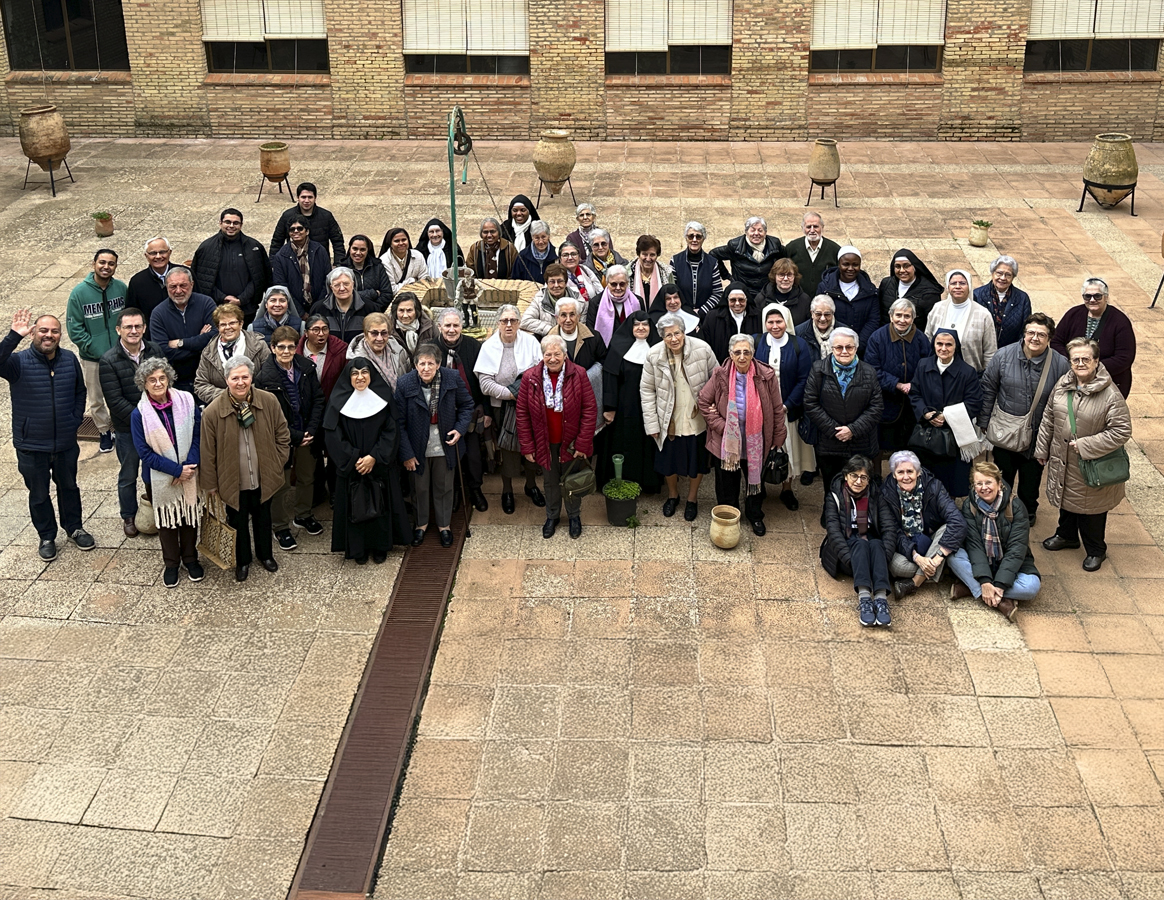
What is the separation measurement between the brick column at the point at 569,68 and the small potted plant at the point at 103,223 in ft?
23.2

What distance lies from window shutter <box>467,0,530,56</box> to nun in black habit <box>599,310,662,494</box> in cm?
1208

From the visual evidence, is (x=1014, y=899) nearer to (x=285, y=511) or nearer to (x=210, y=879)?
(x=210, y=879)

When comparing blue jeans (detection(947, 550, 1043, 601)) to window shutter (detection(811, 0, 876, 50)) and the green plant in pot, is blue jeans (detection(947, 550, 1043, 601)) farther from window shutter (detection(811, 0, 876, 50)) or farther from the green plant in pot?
window shutter (detection(811, 0, 876, 50))

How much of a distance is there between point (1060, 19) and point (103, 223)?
1416 cm

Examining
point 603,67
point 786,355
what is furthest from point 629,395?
point 603,67

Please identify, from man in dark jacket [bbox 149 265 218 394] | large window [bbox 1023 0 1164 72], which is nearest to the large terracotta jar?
man in dark jacket [bbox 149 265 218 394]

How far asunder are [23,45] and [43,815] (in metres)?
17.3

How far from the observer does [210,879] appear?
21.2ft

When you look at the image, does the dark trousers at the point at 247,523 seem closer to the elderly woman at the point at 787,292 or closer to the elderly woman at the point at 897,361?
the elderly woman at the point at 787,292

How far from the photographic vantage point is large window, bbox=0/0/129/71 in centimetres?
2056

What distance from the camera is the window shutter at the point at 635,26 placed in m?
20.1

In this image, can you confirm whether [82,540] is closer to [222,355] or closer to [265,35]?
[222,355]

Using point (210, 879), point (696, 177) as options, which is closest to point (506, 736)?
point (210, 879)

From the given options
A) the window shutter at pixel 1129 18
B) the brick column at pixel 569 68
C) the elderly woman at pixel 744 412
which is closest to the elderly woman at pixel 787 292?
the elderly woman at pixel 744 412
